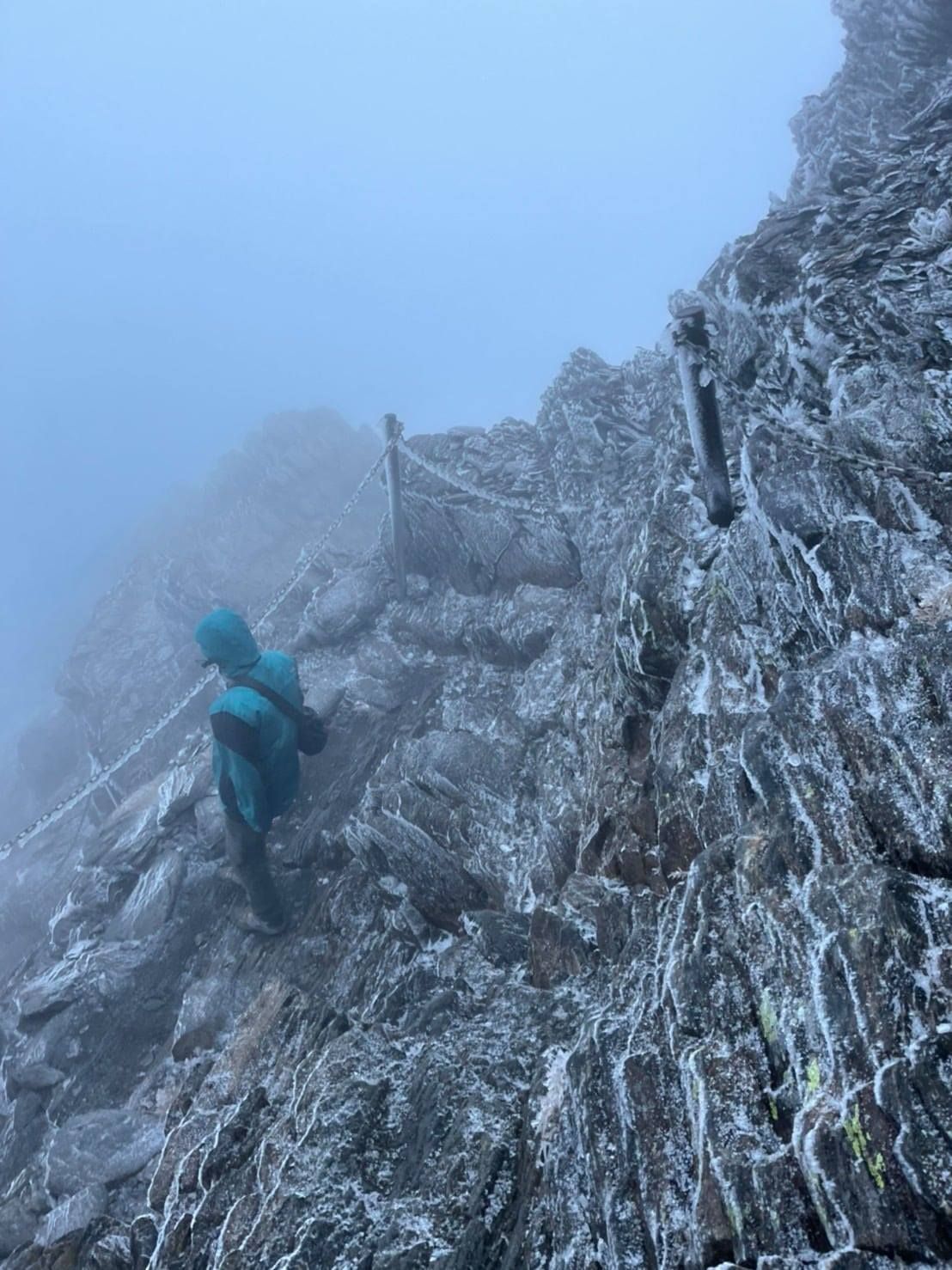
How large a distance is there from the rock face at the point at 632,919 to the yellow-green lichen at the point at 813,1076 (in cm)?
5

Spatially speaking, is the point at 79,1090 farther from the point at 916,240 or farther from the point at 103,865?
the point at 916,240

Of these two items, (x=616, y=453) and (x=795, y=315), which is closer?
(x=795, y=315)

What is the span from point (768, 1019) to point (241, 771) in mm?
7320

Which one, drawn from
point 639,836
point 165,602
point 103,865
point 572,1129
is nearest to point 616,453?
point 639,836

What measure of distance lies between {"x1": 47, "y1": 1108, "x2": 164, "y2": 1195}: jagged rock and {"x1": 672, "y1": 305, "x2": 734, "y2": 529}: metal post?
10.1 m

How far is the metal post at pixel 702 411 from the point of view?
294 inches

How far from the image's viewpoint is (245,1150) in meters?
6.71

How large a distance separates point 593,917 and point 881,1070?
324 centimetres

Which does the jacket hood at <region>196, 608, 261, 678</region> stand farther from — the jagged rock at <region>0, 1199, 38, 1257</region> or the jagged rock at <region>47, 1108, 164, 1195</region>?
the jagged rock at <region>0, 1199, 38, 1257</region>

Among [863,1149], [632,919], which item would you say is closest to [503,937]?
[632,919]

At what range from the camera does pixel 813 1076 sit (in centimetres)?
412

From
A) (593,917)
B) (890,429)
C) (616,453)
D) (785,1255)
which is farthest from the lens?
(616,453)

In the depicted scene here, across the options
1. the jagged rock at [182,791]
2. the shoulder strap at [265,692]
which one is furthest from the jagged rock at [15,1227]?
the shoulder strap at [265,692]

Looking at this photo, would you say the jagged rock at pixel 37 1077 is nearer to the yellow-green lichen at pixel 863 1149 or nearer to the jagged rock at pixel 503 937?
the jagged rock at pixel 503 937
